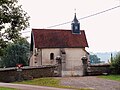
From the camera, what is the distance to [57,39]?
2594 inches

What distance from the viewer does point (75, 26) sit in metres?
70.9

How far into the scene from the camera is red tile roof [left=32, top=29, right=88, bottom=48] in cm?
6419

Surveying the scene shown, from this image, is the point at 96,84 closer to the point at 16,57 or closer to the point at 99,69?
the point at 99,69

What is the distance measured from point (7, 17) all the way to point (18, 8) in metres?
0.96

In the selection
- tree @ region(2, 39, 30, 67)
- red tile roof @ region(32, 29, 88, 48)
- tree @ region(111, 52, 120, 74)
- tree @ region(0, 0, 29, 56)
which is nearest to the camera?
tree @ region(0, 0, 29, 56)

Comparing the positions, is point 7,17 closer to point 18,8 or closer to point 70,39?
point 18,8

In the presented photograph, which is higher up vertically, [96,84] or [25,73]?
[25,73]

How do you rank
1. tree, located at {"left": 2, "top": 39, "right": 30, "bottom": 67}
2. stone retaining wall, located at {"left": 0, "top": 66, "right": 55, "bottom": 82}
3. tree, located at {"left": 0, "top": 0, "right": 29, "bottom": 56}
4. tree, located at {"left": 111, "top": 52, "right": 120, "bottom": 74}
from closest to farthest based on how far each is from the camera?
tree, located at {"left": 0, "top": 0, "right": 29, "bottom": 56} → stone retaining wall, located at {"left": 0, "top": 66, "right": 55, "bottom": 82} → tree, located at {"left": 111, "top": 52, "right": 120, "bottom": 74} → tree, located at {"left": 2, "top": 39, "right": 30, "bottom": 67}

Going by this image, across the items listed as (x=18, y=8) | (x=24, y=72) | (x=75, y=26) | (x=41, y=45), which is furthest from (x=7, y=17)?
(x=75, y=26)

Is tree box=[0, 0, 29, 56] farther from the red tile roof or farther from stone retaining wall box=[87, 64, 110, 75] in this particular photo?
the red tile roof

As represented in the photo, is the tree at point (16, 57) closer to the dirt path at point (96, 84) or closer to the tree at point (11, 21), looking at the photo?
the dirt path at point (96, 84)

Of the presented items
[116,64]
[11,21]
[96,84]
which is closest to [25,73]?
[116,64]

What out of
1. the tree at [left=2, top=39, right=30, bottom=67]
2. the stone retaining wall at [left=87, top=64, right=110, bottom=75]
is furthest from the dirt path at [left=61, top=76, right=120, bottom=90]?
the tree at [left=2, top=39, right=30, bottom=67]

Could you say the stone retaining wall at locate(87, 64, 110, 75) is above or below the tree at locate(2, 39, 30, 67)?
below
